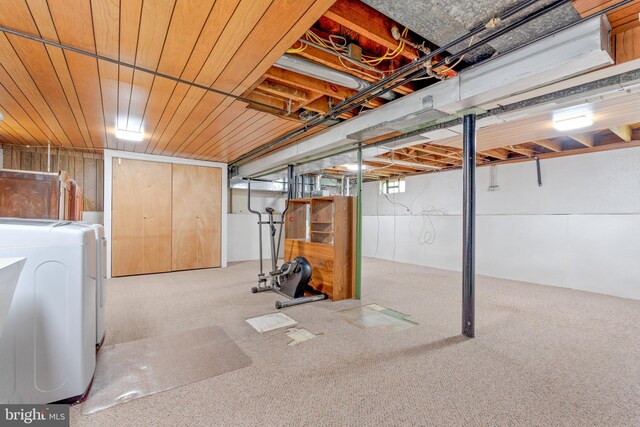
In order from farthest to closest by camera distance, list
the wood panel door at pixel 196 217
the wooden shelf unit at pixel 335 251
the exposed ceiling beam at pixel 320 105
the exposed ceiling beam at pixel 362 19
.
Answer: the wood panel door at pixel 196 217 → the wooden shelf unit at pixel 335 251 → the exposed ceiling beam at pixel 320 105 → the exposed ceiling beam at pixel 362 19

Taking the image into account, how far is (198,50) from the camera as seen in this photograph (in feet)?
6.84

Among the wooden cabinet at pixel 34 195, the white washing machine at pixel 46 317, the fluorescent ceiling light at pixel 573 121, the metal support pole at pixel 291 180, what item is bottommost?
the white washing machine at pixel 46 317

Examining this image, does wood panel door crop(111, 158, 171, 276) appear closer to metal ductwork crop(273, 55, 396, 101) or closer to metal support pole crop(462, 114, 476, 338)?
metal ductwork crop(273, 55, 396, 101)

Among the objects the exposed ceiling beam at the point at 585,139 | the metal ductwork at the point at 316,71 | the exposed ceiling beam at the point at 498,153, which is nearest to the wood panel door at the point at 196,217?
the metal ductwork at the point at 316,71

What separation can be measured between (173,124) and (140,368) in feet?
9.21

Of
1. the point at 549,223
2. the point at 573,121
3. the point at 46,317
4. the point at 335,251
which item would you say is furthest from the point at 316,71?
the point at 549,223

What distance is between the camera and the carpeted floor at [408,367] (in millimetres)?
1639

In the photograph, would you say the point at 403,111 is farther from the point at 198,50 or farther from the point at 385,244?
the point at 385,244

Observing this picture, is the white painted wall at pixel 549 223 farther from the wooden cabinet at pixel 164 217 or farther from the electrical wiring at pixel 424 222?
the wooden cabinet at pixel 164 217

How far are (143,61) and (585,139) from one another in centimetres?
588

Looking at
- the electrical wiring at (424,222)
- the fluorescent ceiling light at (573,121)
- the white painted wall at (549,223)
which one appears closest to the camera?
the fluorescent ceiling light at (573,121)

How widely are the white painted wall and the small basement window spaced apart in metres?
0.48

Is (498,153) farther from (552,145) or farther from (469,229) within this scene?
(469,229)

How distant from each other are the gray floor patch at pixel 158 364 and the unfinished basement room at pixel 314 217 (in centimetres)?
2
